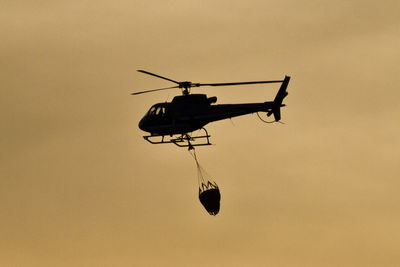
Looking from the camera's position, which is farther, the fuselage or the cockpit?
the cockpit

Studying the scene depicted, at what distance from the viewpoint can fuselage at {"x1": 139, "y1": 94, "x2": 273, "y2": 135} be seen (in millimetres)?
69000

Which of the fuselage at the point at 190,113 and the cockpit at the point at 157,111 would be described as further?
the cockpit at the point at 157,111

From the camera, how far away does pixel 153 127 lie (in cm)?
6994

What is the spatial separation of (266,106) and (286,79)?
10.8 ft

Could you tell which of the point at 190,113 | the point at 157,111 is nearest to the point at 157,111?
the point at 157,111

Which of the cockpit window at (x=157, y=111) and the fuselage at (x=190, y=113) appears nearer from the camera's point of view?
the fuselage at (x=190, y=113)

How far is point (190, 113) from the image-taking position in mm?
69062

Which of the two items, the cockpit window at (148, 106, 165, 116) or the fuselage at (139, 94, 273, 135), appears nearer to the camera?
the fuselage at (139, 94, 273, 135)

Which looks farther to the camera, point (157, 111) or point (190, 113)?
point (157, 111)

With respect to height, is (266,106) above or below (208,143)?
above

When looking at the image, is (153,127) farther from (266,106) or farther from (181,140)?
(266,106)

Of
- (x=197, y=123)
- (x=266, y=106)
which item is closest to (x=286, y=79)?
(x=266, y=106)

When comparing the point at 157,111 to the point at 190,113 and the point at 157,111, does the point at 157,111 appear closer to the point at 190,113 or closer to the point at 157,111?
the point at 157,111

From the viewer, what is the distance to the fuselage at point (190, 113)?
6900 centimetres
